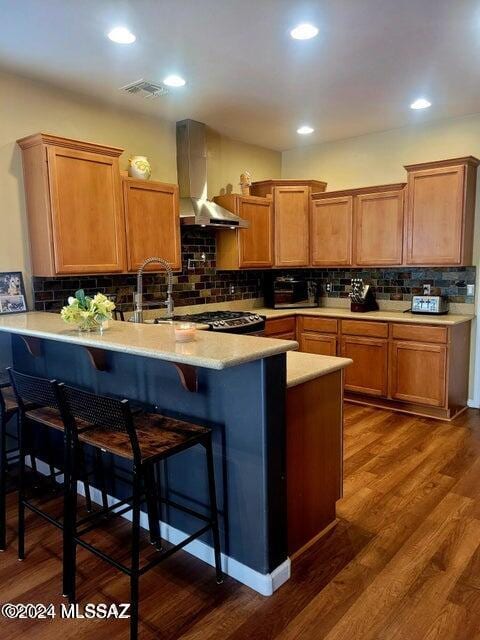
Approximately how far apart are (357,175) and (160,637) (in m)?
4.58

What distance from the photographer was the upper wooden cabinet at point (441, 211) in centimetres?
405

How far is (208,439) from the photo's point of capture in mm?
1954

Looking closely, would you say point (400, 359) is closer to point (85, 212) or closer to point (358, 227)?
point (358, 227)

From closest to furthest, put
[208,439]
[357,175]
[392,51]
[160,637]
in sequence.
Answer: [160,637]
[208,439]
[392,51]
[357,175]

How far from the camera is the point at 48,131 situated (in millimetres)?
3400

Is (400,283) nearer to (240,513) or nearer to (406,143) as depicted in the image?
(406,143)

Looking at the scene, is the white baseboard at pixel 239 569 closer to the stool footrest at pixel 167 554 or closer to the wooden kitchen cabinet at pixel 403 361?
the stool footrest at pixel 167 554

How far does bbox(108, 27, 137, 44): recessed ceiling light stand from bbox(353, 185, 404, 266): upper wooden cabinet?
2771 mm

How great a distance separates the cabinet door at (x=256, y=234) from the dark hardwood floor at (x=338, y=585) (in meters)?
2.67

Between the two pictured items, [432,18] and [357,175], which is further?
[357,175]

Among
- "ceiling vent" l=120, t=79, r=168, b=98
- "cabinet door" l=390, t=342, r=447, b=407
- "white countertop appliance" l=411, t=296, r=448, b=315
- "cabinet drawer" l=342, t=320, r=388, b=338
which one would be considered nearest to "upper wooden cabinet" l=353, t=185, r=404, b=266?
"white countertop appliance" l=411, t=296, r=448, b=315

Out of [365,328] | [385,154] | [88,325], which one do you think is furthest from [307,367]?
[385,154]

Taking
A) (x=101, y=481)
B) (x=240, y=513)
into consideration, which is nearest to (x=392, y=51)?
(x=240, y=513)

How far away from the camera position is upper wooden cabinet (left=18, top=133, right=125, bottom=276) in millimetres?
3105
